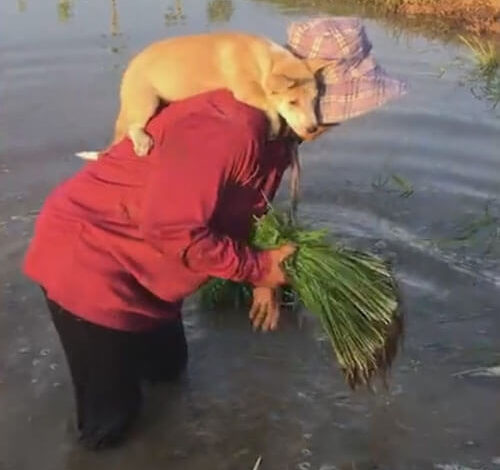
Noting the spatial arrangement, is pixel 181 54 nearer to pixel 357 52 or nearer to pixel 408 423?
pixel 357 52

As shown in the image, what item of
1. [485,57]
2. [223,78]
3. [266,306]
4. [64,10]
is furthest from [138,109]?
[64,10]

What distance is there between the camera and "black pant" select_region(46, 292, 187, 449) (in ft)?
13.5

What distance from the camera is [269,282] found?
4.02 meters

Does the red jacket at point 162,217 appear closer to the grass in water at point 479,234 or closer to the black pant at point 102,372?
the black pant at point 102,372

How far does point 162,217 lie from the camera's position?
3.70 meters

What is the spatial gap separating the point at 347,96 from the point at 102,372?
1.41 metres

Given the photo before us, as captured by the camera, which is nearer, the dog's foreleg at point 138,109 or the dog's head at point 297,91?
A: the dog's head at point 297,91

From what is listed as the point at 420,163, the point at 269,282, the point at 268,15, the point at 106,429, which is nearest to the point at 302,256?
the point at 269,282

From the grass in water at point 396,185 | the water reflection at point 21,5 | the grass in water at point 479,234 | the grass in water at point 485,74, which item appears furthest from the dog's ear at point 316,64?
the water reflection at point 21,5

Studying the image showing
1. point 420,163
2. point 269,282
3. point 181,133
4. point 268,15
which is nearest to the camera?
point 181,133

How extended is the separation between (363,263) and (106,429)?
4.02ft

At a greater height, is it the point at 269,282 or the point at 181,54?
the point at 181,54

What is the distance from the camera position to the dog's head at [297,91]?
3680mm

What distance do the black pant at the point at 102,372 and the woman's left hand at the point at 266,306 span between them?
0.49m
